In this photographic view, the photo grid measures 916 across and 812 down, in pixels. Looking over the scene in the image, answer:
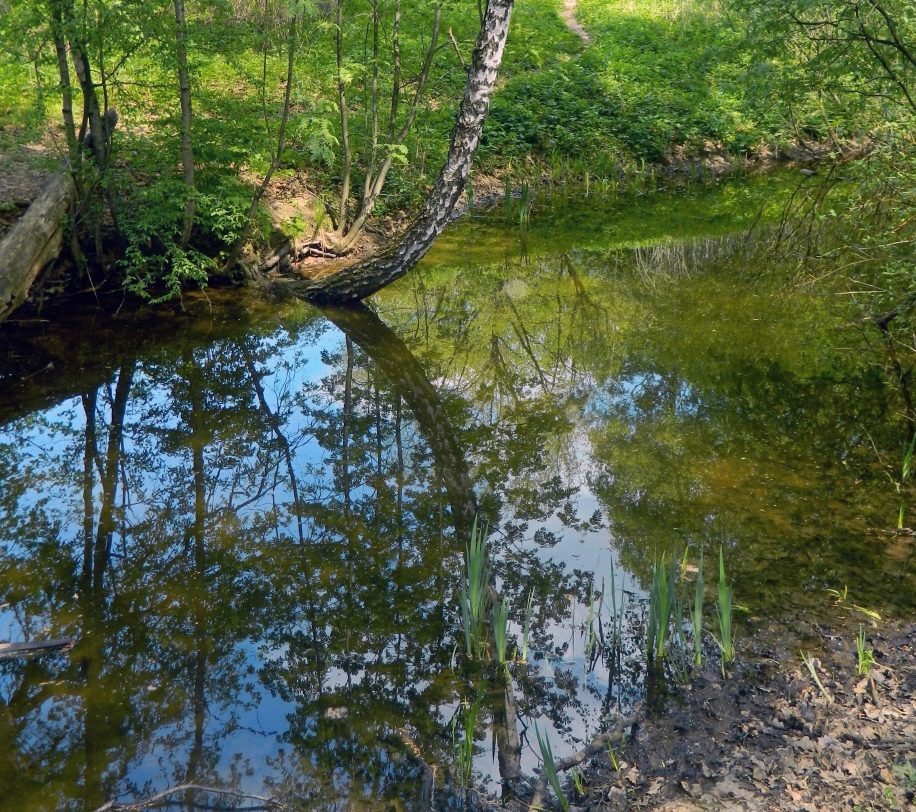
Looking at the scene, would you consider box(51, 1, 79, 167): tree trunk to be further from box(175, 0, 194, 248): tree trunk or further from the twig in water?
the twig in water

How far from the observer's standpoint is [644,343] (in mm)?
8117

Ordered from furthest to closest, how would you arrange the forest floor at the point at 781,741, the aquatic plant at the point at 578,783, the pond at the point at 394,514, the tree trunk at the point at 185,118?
the tree trunk at the point at 185,118 → the pond at the point at 394,514 → the aquatic plant at the point at 578,783 → the forest floor at the point at 781,741

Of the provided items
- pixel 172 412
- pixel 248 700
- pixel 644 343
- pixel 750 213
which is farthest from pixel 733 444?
pixel 750 213

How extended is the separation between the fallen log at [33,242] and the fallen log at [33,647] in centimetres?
441

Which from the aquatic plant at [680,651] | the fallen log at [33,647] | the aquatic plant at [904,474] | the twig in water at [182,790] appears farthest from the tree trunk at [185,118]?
the aquatic plant at [904,474]

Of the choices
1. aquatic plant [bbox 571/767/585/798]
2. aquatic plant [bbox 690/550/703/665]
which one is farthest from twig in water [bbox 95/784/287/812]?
aquatic plant [bbox 690/550/703/665]

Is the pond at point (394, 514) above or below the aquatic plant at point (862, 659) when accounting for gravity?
above

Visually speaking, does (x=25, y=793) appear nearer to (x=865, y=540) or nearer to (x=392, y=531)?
(x=392, y=531)

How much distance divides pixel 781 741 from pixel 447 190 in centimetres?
623

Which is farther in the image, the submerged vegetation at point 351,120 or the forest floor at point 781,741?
the submerged vegetation at point 351,120

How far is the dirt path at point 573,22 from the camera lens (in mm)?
19995

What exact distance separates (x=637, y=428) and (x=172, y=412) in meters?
3.86

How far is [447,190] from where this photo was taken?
831 centimetres

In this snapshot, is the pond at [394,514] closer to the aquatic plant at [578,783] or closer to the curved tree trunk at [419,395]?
the curved tree trunk at [419,395]
